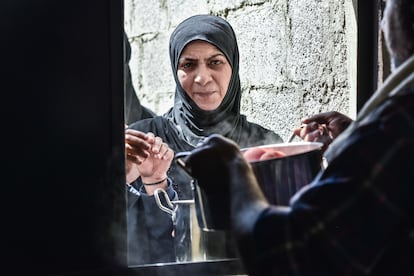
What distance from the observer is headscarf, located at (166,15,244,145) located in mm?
2834

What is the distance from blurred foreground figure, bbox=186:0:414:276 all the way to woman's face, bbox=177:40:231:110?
179 cm

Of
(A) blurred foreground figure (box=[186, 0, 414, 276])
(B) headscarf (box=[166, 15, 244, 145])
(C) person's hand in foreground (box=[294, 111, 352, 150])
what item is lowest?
(A) blurred foreground figure (box=[186, 0, 414, 276])

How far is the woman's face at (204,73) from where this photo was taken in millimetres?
2840

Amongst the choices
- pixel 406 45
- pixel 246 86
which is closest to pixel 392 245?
pixel 406 45

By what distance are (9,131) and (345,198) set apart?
770mm

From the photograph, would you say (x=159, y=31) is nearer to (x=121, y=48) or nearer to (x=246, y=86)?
(x=246, y=86)

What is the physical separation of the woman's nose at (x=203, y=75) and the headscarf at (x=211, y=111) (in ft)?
0.28

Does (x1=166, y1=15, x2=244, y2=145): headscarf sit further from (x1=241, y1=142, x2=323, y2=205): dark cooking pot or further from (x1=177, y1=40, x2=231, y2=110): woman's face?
(x1=241, y1=142, x2=323, y2=205): dark cooking pot

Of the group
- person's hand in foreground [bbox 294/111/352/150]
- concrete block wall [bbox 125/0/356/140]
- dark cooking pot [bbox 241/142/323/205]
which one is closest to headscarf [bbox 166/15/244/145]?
concrete block wall [bbox 125/0/356/140]

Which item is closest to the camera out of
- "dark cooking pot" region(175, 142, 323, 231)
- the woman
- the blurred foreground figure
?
the blurred foreground figure

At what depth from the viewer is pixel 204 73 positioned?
2834 mm

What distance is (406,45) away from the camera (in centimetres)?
113

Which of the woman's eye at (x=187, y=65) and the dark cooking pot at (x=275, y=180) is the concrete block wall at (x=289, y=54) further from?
the dark cooking pot at (x=275, y=180)

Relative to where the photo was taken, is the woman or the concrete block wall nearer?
the concrete block wall
